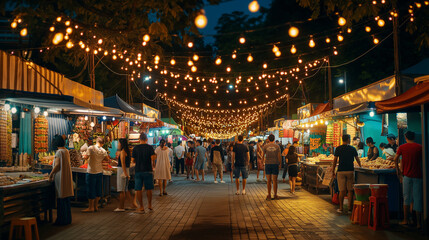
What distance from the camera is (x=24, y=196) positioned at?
8.54m

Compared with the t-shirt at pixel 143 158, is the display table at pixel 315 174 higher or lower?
lower

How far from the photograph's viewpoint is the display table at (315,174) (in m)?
14.6

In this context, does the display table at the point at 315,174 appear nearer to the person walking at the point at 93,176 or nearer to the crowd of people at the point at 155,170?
the crowd of people at the point at 155,170

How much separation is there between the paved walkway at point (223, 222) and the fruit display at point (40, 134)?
364cm

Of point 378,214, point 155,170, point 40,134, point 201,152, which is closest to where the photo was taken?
point 378,214

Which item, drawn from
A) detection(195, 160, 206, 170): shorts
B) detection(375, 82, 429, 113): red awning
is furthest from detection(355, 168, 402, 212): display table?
detection(195, 160, 206, 170): shorts

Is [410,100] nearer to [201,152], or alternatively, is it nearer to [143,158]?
[143,158]

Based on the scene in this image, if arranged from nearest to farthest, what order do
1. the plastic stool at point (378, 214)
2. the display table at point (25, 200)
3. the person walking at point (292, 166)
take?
1. the display table at point (25, 200)
2. the plastic stool at point (378, 214)
3. the person walking at point (292, 166)

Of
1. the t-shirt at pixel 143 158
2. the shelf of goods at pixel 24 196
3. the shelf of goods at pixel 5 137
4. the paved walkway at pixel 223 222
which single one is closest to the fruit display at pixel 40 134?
the shelf of goods at pixel 5 137

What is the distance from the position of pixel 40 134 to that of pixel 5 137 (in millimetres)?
2391

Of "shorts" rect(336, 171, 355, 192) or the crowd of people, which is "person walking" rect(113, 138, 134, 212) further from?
"shorts" rect(336, 171, 355, 192)

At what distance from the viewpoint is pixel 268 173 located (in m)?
13.5

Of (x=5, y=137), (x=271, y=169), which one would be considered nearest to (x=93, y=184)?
(x=5, y=137)

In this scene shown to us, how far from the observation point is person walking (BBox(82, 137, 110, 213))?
1109 centimetres
